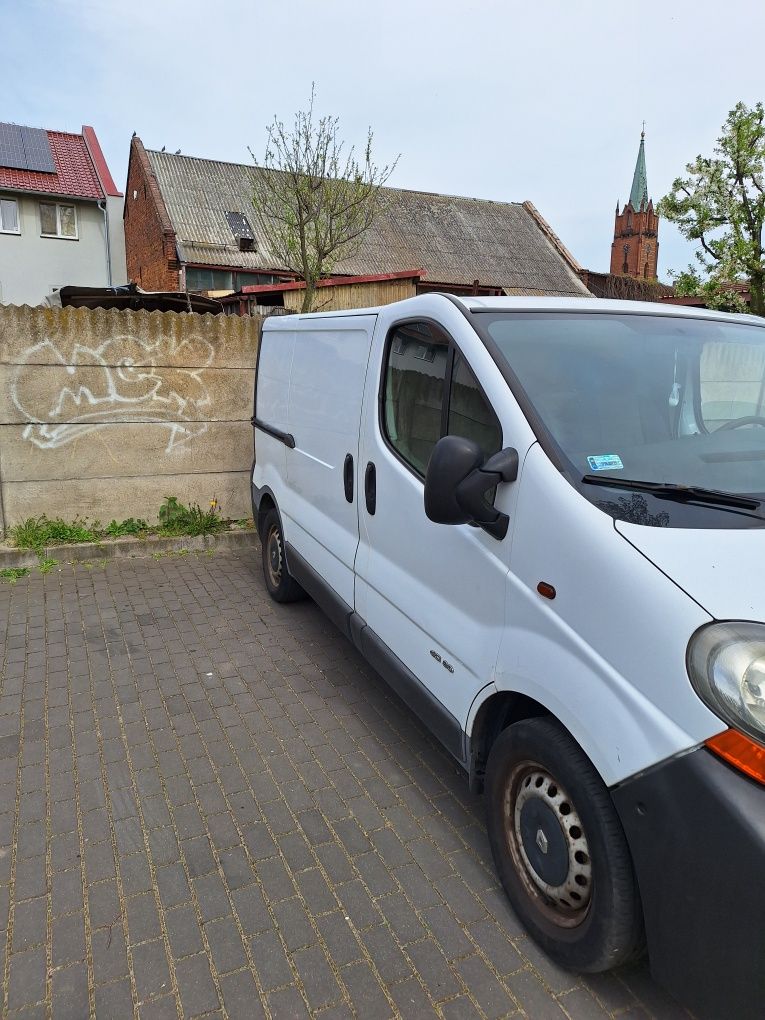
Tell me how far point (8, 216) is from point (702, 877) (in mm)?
32665

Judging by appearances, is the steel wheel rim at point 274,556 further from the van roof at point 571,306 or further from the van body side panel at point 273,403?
the van roof at point 571,306

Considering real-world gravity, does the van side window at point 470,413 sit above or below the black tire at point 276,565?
above

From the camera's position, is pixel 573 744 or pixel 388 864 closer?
pixel 573 744

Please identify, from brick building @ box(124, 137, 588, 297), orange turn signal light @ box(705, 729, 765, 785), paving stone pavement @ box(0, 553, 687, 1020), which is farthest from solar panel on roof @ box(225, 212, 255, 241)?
orange turn signal light @ box(705, 729, 765, 785)

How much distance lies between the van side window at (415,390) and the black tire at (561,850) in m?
1.22

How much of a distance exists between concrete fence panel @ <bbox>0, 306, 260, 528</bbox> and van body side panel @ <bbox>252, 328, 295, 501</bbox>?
47.6 inches

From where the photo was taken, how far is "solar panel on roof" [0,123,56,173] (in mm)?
27609

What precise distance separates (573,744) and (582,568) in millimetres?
529

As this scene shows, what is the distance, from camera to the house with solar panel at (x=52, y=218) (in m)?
27.3

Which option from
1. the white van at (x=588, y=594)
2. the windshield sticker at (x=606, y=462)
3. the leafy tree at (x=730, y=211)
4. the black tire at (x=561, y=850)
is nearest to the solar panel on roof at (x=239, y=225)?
the leafy tree at (x=730, y=211)

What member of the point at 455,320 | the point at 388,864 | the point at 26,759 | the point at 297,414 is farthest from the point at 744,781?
the point at 297,414

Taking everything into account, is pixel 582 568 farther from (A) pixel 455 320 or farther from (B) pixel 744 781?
(A) pixel 455 320

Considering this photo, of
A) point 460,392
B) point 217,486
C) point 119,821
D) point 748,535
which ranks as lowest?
point 119,821

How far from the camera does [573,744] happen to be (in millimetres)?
1986
